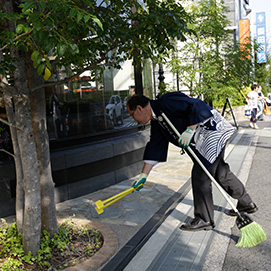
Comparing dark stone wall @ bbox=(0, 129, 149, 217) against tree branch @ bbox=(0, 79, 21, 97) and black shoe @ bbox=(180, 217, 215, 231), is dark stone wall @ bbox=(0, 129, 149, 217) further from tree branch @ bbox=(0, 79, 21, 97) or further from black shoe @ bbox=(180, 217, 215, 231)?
black shoe @ bbox=(180, 217, 215, 231)

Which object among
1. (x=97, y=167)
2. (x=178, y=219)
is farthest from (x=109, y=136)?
(x=178, y=219)

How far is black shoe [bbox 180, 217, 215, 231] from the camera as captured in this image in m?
4.09

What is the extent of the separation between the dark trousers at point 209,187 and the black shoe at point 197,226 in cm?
6

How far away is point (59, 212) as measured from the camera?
4.97 m

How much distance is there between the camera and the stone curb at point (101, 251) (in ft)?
10.6

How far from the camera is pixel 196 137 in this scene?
3.90m

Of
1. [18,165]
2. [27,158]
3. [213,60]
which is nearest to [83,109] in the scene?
[18,165]

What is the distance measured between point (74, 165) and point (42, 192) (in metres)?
1.94

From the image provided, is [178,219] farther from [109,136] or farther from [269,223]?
[109,136]

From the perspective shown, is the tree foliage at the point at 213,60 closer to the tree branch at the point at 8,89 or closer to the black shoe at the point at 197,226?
the black shoe at the point at 197,226

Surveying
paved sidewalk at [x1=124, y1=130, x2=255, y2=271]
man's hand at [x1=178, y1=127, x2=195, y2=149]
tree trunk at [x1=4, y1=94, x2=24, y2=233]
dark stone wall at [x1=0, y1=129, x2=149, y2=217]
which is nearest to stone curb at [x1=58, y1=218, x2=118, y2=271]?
paved sidewalk at [x1=124, y1=130, x2=255, y2=271]

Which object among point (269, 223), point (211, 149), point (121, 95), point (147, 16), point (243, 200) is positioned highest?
point (147, 16)

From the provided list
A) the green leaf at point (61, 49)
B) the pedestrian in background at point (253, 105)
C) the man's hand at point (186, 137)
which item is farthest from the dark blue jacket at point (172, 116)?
the pedestrian in background at point (253, 105)

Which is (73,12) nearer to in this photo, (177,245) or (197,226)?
(177,245)
